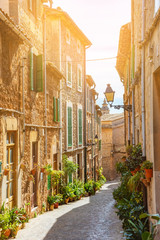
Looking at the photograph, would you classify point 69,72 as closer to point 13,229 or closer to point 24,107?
point 24,107

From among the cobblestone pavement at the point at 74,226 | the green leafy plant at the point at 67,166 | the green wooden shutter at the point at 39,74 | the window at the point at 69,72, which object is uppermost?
the window at the point at 69,72

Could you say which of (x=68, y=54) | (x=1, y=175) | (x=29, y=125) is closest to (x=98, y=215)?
(x=29, y=125)

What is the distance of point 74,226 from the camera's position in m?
8.97

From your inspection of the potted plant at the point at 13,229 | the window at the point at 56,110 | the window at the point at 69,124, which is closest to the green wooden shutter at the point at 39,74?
the window at the point at 56,110

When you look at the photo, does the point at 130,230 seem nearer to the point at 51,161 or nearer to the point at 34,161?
the point at 34,161

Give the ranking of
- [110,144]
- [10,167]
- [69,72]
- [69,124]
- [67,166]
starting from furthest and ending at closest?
1. [110,144]
2. [69,72]
3. [69,124]
4. [67,166]
5. [10,167]

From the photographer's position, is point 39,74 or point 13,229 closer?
point 13,229

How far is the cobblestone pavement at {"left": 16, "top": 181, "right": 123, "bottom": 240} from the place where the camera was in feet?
25.5

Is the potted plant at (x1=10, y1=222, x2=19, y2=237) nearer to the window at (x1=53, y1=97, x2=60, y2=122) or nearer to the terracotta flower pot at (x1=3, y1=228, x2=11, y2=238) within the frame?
the terracotta flower pot at (x1=3, y1=228, x2=11, y2=238)

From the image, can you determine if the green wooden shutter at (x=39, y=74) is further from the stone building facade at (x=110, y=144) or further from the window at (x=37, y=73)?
the stone building facade at (x=110, y=144)

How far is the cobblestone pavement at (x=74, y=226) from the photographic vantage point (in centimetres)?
778

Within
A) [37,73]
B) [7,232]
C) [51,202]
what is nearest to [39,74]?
[37,73]

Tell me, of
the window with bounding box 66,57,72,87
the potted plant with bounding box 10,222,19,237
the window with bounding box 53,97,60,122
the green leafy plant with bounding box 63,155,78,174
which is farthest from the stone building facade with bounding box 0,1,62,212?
the window with bounding box 66,57,72,87

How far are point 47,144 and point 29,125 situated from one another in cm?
262
